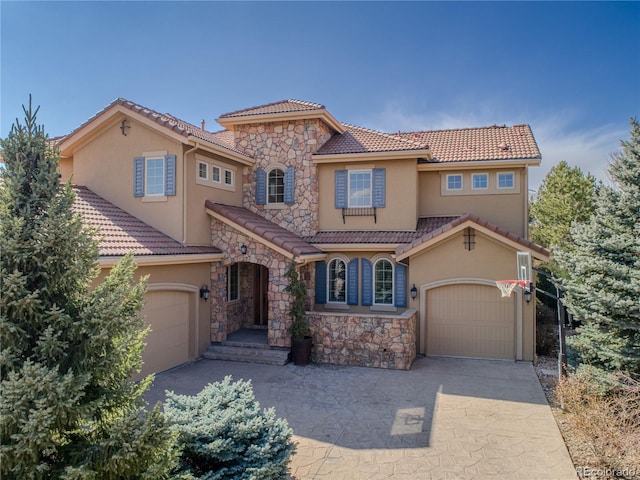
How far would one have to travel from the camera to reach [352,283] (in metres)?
15.8

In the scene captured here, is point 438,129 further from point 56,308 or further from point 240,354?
point 56,308

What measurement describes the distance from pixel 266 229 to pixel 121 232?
15.1ft

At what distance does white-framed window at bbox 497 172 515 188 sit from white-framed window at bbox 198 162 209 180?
10625mm

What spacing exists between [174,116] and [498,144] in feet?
41.7

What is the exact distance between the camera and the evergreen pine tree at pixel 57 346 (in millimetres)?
3840

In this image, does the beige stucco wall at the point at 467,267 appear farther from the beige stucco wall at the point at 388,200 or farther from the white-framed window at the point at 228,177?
the white-framed window at the point at 228,177

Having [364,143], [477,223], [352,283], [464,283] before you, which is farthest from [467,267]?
[364,143]

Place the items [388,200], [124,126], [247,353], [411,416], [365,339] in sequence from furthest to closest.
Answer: [388,200], [124,126], [247,353], [365,339], [411,416]

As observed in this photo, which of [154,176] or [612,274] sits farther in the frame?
[154,176]

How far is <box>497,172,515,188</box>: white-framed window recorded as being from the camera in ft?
50.9

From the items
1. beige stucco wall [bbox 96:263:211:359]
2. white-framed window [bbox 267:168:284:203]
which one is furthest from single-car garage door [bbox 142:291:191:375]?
white-framed window [bbox 267:168:284:203]

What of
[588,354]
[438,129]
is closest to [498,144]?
[438,129]

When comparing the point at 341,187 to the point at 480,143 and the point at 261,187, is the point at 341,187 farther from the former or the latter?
the point at 480,143

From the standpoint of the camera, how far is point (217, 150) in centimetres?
1446
